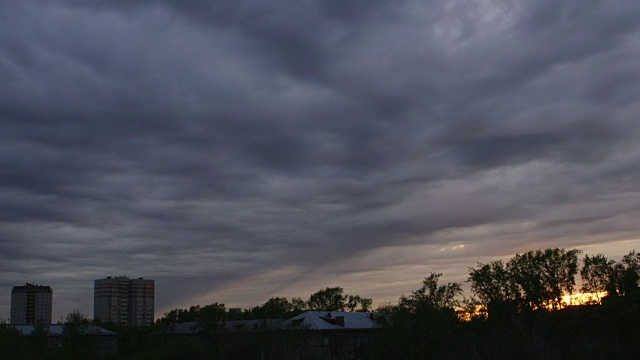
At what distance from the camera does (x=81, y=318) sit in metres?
99.2

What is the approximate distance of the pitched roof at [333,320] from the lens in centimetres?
10056

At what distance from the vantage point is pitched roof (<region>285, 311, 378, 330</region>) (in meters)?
101

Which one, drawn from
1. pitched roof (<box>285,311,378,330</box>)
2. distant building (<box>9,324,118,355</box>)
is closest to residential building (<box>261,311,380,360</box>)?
pitched roof (<box>285,311,378,330</box>)

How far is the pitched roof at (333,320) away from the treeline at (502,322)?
13.6 m

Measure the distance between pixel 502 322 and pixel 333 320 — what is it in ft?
139

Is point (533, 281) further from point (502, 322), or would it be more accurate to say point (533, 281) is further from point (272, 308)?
point (272, 308)

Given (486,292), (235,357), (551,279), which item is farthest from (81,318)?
(551,279)

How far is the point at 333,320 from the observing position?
106875 mm

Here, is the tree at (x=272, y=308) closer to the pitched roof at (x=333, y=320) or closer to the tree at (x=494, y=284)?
the pitched roof at (x=333, y=320)

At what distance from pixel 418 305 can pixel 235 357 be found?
69.0 feet

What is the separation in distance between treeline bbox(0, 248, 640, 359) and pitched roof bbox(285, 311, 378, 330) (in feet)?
Answer: 44.8

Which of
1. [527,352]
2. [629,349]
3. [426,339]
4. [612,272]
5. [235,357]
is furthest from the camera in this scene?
[612,272]

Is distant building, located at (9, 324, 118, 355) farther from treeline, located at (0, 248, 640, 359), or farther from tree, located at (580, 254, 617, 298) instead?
tree, located at (580, 254, 617, 298)

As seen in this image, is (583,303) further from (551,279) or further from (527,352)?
(527,352)
